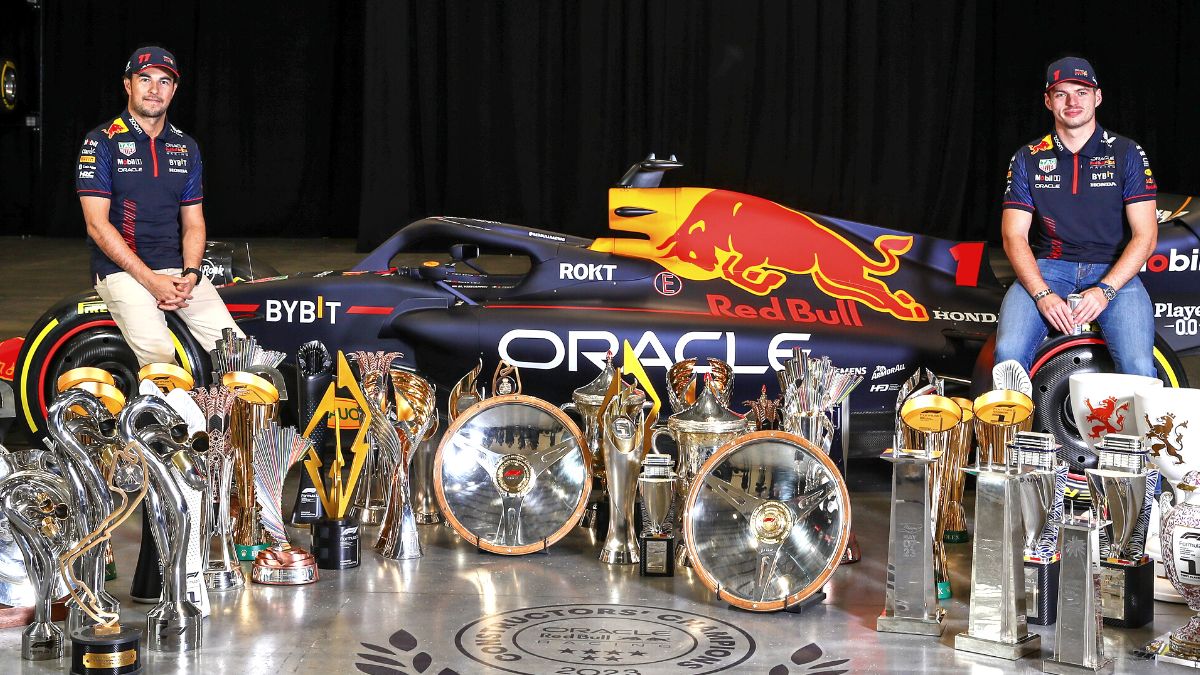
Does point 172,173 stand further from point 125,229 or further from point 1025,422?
point 1025,422

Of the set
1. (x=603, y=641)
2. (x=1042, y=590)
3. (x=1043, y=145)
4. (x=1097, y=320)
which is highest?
(x=1043, y=145)

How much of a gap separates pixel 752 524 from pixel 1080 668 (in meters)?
0.99

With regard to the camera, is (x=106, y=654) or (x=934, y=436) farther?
(x=934, y=436)

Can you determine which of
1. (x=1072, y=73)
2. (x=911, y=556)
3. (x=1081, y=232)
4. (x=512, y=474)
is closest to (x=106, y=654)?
(x=512, y=474)

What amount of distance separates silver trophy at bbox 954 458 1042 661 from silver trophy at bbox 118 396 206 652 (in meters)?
1.98

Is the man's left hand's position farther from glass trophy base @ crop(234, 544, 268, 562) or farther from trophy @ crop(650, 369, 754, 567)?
glass trophy base @ crop(234, 544, 268, 562)

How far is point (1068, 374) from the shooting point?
4922 mm

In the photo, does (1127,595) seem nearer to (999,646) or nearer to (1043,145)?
(999,646)

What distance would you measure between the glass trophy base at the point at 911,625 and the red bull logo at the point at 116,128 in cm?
320

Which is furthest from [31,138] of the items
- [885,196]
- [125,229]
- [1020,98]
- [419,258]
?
[125,229]

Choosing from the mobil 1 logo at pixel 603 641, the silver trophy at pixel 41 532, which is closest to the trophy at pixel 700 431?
the mobil 1 logo at pixel 603 641

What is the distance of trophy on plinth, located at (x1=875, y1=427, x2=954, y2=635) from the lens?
3.65 meters

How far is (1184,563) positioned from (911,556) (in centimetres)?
66

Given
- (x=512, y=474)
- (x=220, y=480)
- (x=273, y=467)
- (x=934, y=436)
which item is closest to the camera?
(x=934, y=436)
